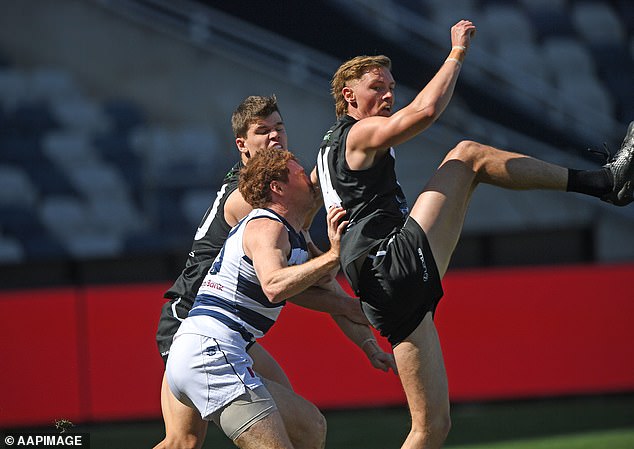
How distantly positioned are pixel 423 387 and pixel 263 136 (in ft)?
5.36

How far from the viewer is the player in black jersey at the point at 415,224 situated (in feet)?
14.6

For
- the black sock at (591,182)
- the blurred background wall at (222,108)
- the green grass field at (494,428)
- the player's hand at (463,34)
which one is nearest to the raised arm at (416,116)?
the player's hand at (463,34)

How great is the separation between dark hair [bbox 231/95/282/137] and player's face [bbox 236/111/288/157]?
22 millimetres

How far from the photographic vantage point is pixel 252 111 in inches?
210

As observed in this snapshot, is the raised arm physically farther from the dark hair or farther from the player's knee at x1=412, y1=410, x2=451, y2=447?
the player's knee at x1=412, y1=410, x2=451, y2=447

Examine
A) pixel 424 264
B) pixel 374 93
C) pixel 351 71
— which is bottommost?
pixel 424 264

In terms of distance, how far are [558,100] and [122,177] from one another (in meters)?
5.18

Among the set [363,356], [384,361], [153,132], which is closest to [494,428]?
[363,356]

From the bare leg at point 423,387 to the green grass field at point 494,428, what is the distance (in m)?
3.08

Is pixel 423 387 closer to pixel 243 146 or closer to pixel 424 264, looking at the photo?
pixel 424 264

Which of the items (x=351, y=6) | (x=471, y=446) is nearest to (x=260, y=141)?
(x=471, y=446)

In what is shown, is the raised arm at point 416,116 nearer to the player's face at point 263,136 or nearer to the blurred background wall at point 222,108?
the player's face at point 263,136

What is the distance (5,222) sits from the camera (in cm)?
1141

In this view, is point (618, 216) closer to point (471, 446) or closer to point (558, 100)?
point (558, 100)
